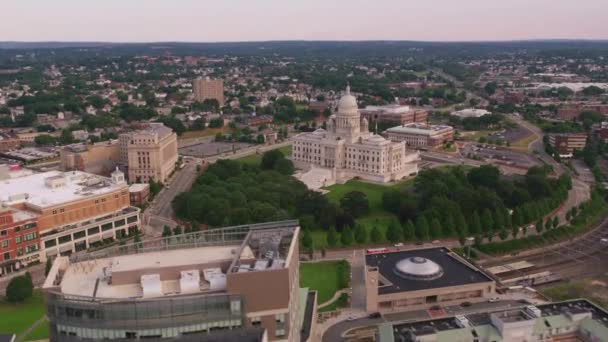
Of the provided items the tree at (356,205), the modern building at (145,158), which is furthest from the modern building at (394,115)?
the tree at (356,205)

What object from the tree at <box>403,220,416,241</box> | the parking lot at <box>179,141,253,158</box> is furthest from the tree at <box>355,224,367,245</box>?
the parking lot at <box>179,141,253,158</box>

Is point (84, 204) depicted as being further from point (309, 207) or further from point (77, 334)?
point (77, 334)

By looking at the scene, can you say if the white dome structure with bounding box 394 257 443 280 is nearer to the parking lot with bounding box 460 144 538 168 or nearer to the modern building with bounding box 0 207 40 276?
the modern building with bounding box 0 207 40 276

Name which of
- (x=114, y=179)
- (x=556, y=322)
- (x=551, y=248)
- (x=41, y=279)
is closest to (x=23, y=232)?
(x=41, y=279)

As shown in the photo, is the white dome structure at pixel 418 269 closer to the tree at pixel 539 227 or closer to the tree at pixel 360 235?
the tree at pixel 360 235

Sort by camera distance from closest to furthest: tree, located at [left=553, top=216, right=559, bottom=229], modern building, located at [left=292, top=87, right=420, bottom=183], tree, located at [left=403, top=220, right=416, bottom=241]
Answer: tree, located at [left=403, top=220, right=416, bottom=241] → tree, located at [left=553, top=216, right=559, bottom=229] → modern building, located at [left=292, top=87, right=420, bottom=183]
